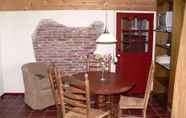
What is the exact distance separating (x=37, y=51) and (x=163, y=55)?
8.52 ft

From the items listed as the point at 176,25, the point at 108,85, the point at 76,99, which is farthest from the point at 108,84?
the point at 176,25

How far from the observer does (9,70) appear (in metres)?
5.47

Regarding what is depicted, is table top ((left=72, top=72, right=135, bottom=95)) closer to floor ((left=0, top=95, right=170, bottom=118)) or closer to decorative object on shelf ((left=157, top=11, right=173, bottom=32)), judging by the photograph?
floor ((left=0, top=95, right=170, bottom=118))

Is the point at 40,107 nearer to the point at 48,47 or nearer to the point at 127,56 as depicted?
the point at 48,47

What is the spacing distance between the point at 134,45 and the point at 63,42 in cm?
151

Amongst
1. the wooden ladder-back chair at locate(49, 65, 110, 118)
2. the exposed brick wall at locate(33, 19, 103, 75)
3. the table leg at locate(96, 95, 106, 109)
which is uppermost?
the exposed brick wall at locate(33, 19, 103, 75)

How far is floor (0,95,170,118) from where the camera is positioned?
439cm

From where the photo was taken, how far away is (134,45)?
5.48 metres

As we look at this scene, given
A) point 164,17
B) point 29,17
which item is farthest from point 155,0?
point 29,17

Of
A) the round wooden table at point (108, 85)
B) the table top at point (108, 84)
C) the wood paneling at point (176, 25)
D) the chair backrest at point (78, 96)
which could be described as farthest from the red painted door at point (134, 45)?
the chair backrest at point (78, 96)

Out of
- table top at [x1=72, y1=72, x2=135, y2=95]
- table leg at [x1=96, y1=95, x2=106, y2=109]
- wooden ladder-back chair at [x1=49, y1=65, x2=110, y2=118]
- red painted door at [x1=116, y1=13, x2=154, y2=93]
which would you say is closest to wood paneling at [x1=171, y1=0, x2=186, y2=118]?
wooden ladder-back chair at [x1=49, y1=65, x2=110, y2=118]

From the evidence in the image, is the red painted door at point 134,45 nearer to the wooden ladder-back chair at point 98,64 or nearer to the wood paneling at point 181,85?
the wooden ladder-back chair at point 98,64

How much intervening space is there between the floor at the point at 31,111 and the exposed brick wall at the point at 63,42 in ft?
3.43

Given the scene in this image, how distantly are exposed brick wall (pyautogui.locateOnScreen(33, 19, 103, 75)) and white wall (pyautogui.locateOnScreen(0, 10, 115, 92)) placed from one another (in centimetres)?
11
